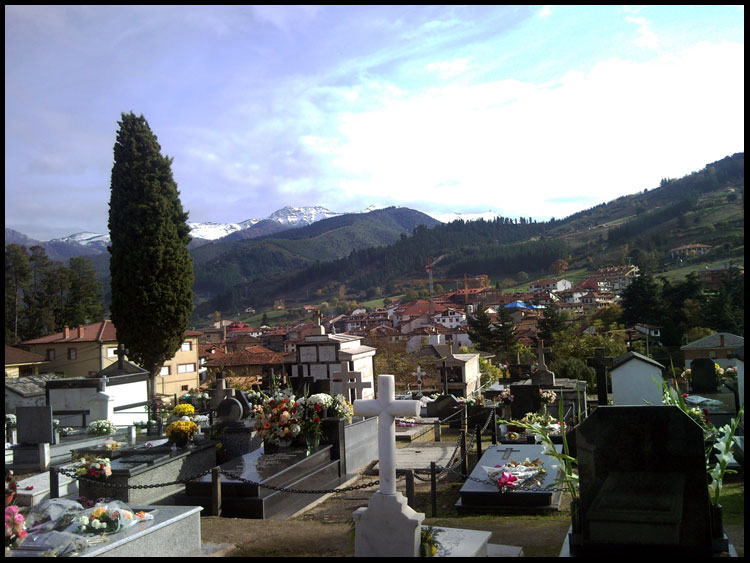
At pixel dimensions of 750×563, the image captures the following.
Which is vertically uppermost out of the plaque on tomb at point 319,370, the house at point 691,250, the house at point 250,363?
the house at point 691,250

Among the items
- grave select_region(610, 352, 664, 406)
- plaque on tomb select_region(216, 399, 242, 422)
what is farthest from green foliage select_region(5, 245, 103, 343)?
grave select_region(610, 352, 664, 406)

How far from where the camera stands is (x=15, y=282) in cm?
3978

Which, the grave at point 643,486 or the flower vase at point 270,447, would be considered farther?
the flower vase at point 270,447

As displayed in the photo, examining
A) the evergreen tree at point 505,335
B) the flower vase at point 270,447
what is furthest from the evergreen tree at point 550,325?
the flower vase at point 270,447

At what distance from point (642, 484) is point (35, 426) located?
28.6 feet

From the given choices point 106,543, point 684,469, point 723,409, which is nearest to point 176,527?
point 106,543

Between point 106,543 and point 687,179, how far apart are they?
17638cm

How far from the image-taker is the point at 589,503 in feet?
15.4

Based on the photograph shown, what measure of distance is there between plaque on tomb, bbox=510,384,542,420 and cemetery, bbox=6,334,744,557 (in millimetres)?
42

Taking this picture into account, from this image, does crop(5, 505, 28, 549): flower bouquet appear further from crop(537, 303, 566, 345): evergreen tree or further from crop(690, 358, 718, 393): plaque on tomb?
crop(537, 303, 566, 345): evergreen tree

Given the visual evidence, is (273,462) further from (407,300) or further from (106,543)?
(407,300)

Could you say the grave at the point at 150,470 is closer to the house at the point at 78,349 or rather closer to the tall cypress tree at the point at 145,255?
the tall cypress tree at the point at 145,255

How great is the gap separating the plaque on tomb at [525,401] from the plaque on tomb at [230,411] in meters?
6.81

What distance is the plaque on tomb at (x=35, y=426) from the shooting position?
9.47 m
